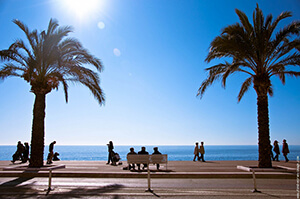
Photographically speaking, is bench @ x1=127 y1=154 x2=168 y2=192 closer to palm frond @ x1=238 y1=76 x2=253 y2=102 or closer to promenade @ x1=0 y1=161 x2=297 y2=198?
promenade @ x1=0 y1=161 x2=297 y2=198

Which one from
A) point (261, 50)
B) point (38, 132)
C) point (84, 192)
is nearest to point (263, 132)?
point (261, 50)

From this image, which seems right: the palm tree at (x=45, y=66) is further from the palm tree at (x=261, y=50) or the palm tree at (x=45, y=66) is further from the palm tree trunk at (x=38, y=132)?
the palm tree at (x=261, y=50)

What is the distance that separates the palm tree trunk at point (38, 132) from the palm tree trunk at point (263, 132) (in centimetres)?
1180

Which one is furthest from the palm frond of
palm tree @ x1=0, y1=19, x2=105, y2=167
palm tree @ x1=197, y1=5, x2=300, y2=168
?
palm tree @ x1=0, y1=19, x2=105, y2=167

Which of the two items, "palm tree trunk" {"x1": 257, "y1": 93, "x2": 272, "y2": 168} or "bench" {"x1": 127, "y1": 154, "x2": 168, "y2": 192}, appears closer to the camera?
"bench" {"x1": 127, "y1": 154, "x2": 168, "y2": 192}

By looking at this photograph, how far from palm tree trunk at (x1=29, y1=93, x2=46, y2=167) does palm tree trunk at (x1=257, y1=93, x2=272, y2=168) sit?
38.7 ft

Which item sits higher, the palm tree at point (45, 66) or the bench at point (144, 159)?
the palm tree at point (45, 66)

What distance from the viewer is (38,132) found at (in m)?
15.4

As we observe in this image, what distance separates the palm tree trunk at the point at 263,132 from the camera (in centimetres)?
1415

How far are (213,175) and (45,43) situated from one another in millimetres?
11389

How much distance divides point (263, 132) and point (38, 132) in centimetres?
1226

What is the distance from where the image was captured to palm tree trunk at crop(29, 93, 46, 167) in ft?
49.4

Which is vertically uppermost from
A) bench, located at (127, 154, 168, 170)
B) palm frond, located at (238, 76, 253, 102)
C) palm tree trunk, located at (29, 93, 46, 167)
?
palm frond, located at (238, 76, 253, 102)

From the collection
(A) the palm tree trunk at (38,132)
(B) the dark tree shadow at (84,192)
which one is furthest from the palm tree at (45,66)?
(B) the dark tree shadow at (84,192)
